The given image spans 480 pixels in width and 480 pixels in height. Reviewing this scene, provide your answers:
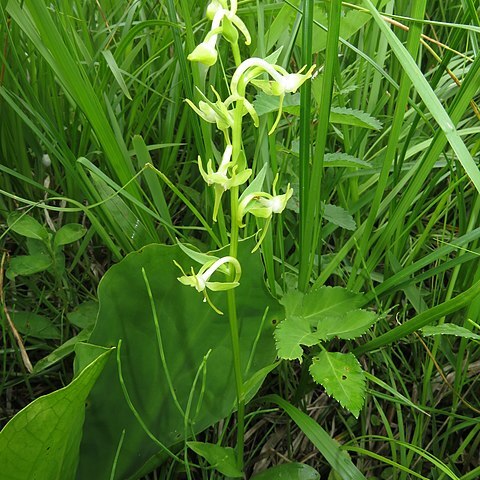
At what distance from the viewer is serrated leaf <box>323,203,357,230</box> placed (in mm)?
865

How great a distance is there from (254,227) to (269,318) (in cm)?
14

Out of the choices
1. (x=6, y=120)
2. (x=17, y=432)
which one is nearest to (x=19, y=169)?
(x=6, y=120)

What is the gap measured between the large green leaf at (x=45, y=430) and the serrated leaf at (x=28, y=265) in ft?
0.86

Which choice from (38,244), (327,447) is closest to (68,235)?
(38,244)

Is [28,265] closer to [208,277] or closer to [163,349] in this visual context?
[163,349]

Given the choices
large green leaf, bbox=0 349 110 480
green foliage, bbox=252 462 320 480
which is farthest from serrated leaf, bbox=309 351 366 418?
large green leaf, bbox=0 349 110 480

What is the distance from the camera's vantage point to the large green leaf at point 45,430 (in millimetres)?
608

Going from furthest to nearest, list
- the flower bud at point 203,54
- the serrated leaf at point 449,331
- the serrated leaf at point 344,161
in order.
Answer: the serrated leaf at point 344,161, the serrated leaf at point 449,331, the flower bud at point 203,54

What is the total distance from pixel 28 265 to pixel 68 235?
7 centimetres

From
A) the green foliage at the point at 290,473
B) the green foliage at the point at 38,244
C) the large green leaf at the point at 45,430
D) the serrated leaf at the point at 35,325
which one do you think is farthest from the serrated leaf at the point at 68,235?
the green foliage at the point at 290,473

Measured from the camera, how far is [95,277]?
997 millimetres

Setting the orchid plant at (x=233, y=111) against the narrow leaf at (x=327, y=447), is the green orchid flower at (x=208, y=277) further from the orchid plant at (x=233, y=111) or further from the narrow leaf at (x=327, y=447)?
the narrow leaf at (x=327, y=447)

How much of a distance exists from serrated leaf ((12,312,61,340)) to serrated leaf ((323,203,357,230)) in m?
0.40

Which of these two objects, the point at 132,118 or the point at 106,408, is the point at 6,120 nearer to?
the point at 132,118
